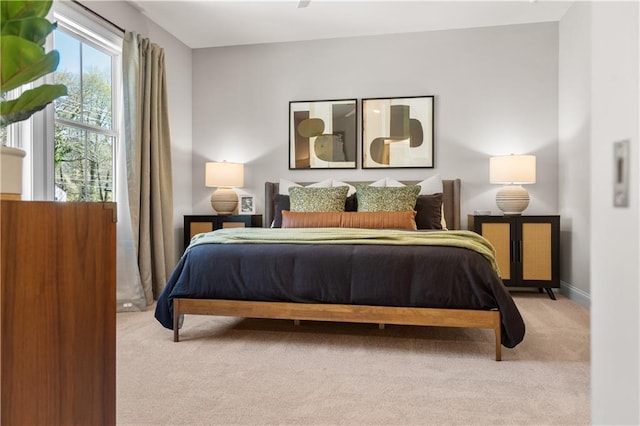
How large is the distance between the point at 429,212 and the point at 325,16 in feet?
7.09

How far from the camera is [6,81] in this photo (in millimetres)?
887

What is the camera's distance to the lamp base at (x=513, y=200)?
14.0 ft

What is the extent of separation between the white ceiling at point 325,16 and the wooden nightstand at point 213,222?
1970 millimetres

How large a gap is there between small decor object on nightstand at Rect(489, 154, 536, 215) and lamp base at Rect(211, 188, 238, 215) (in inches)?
105

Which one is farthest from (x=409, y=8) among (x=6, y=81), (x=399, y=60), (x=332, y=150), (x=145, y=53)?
(x=6, y=81)

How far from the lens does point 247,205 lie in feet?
16.7

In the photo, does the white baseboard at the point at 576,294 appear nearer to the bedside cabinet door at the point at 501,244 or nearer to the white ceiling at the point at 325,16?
the bedside cabinet door at the point at 501,244

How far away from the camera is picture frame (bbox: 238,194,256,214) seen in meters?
5.08

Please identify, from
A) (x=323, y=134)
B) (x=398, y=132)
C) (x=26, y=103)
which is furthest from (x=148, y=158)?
(x=26, y=103)

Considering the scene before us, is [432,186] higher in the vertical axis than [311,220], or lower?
higher

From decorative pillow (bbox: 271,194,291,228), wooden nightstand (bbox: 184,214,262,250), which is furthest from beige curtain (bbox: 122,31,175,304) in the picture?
decorative pillow (bbox: 271,194,291,228)

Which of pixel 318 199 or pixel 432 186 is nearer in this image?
pixel 318 199

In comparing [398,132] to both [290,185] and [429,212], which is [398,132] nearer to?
[429,212]

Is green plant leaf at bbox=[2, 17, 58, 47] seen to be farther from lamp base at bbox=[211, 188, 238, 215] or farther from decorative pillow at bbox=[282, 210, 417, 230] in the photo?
lamp base at bbox=[211, 188, 238, 215]
